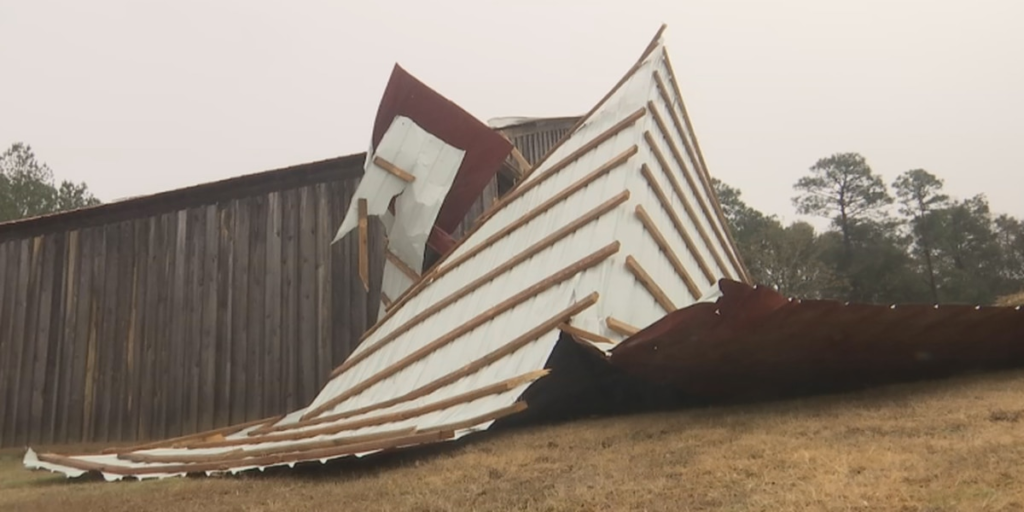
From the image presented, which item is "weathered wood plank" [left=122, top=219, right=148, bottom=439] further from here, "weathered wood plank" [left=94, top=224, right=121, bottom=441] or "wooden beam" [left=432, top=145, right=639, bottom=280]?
"wooden beam" [left=432, top=145, right=639, bottom=280]

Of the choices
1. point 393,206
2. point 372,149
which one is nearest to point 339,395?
point 393,206

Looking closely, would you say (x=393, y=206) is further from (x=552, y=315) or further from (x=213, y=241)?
(x=552, y=315)

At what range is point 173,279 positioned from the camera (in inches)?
285

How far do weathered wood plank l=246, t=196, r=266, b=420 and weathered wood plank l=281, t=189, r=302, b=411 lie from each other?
19 centimetres

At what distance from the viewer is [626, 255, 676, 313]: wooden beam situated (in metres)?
4.41

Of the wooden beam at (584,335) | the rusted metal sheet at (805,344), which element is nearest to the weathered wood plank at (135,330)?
the wooden beam at (584,335)

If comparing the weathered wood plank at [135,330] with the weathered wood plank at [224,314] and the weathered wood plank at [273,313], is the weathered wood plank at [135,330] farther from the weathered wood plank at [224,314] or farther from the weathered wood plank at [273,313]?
the weathered wood plank at [273,313]

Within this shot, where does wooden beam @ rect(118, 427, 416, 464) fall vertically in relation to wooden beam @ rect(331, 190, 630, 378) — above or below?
below

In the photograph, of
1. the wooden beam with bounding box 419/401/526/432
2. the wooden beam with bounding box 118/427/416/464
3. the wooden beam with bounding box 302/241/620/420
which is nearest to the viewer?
the wooden beam with bounding box 419/401/526/432

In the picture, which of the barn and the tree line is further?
the tree line

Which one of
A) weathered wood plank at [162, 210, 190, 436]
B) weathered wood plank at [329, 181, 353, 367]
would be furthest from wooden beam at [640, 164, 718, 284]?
weathered wood plank at [162, 210, 190, 436]

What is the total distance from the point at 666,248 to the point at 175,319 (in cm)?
481

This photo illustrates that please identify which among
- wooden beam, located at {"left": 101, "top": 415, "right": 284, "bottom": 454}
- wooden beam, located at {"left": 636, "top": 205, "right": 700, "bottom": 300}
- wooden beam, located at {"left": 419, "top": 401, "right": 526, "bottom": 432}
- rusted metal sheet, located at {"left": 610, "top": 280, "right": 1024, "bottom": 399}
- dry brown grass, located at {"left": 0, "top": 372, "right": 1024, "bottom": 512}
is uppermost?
wooden beam, located at {"left": 636, "top": 205, "right": 700, "bottom": 300}

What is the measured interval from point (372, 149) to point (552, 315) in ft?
10.5
